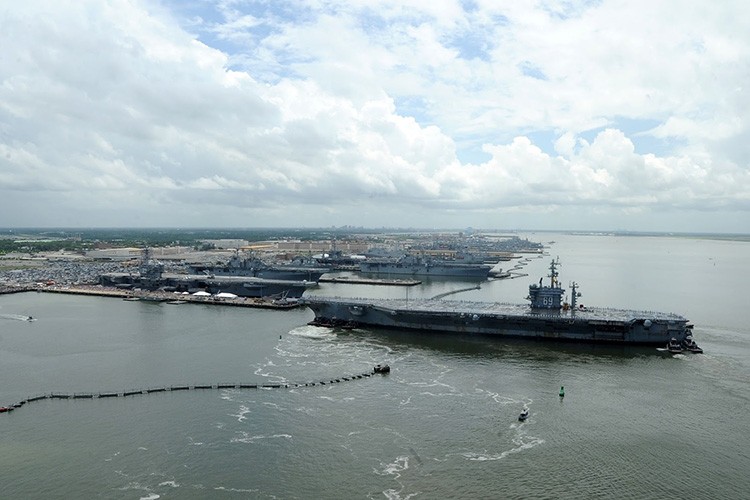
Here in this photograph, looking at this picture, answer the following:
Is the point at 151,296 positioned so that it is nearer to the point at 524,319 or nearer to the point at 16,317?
the point at 16,317

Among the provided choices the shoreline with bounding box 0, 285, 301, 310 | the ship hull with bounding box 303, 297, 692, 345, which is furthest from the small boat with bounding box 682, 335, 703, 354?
the shoreline with bounding box 0, 285, 301, 310

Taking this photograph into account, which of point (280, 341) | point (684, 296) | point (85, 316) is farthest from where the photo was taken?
point (684, 296)

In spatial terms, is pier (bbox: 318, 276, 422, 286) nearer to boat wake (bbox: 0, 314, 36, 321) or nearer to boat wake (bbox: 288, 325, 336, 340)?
boat wake (bbox: 288, 325, 336, 340)

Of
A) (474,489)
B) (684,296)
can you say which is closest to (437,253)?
(684,296)

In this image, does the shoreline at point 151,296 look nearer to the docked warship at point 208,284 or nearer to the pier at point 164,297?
the pier at point 164,297

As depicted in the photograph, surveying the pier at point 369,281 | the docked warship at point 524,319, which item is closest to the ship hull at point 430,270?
the pier at point 369,281

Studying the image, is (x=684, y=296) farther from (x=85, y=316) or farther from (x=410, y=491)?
(x=85, y=316)
